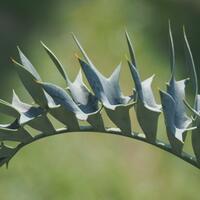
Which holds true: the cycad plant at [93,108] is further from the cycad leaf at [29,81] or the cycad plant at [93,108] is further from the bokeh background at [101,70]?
the bokeh background at [101,70]

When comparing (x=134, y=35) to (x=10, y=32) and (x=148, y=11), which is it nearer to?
(x=148, y=11)

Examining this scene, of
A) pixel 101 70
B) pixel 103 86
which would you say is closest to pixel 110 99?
pixel 103 86

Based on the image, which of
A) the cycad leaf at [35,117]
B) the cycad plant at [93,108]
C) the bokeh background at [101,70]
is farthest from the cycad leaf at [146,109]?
the bokeh background at [101,70]

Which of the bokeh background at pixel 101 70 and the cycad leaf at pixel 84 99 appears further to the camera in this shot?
the bokeh background at pixel 101 70

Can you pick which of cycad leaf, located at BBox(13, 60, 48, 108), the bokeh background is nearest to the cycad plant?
cycad leaf, located at BBox(13, 60, 48, 108)

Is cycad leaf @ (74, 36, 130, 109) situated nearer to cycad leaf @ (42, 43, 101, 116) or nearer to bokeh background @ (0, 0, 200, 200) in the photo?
cycad leaf @ (42, 43, 101, 116)

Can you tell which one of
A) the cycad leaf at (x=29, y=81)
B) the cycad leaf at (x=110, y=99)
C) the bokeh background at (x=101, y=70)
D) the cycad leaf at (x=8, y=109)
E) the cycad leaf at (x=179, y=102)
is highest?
the cycad leaf at (x=29, y=81)
